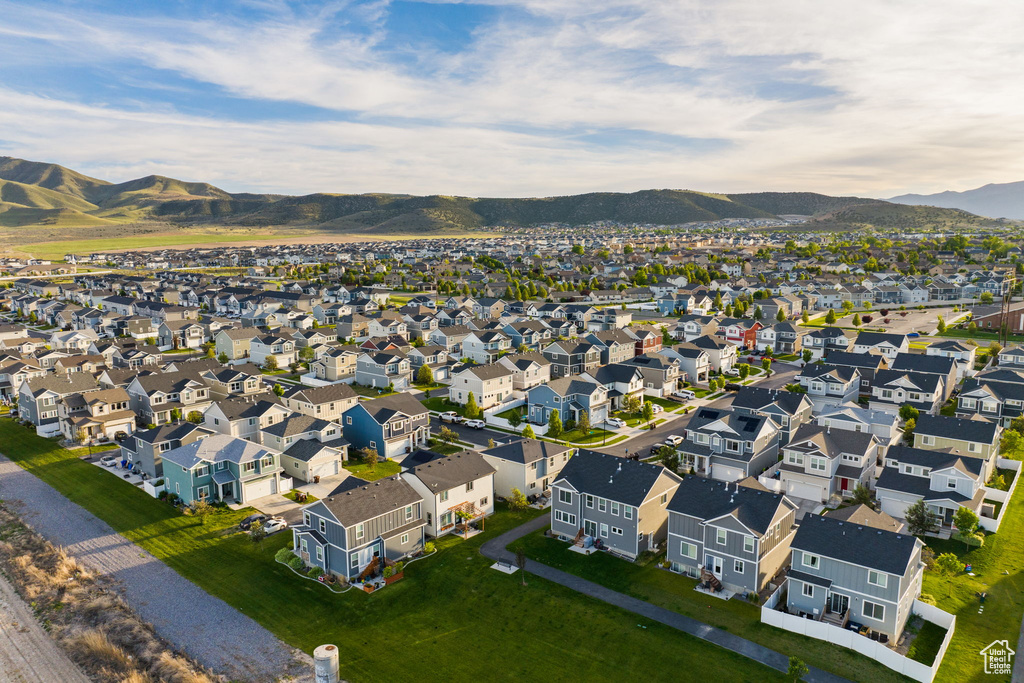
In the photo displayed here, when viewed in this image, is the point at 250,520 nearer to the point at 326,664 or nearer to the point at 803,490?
the point at 326,664

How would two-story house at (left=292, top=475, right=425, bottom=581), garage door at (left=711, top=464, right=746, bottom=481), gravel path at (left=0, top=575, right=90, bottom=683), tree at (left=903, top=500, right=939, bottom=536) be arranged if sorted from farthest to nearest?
garage door at (left=711, top=464, right=746, bottom=481)
tree at (left=903, top=500, right=939, bottom=536)
two-story house at (left=292, top=475, right=425, bottom=581)
gravel path at (left=0, top=575, right=90, bottom=683)

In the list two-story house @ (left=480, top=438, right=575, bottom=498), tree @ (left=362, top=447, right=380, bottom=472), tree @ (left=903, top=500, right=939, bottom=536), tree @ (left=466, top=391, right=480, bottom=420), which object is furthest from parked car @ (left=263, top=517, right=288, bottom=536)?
tree @ (left=903, top=500, right=939, bottom=536)

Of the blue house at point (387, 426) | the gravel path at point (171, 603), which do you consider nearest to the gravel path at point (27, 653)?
the gravel path at point (171, 603)

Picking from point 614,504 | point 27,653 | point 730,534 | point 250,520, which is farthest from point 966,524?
point 27,653

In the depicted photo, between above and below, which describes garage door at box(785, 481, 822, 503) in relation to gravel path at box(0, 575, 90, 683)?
above

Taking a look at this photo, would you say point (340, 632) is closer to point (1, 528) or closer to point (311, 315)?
point (1, 528)

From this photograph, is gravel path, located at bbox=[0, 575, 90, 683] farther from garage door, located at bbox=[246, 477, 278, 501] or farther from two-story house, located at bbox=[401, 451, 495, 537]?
two-story house, located at bbox=[401, 451, 495, 537]

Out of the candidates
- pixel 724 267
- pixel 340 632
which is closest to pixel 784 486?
pixel 340 632
